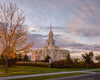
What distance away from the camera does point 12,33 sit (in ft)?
64.2

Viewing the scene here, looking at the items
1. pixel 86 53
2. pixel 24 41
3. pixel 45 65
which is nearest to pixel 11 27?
pixel 24 41

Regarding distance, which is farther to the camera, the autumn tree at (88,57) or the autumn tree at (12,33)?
the autumn tree at (88,57)

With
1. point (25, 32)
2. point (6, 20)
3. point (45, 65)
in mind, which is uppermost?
point (6, 20)

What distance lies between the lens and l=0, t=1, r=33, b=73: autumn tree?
1914 cm

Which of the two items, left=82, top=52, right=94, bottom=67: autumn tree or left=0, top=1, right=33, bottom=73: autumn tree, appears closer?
left=0, top=1, right=33, bottom=73: autumn tree

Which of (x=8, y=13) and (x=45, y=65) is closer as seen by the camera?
(x=8, y=13)

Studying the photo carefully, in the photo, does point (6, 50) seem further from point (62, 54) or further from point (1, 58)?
point (62, 54)

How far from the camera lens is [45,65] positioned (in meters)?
37.8

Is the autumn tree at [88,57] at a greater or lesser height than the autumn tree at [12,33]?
lesser

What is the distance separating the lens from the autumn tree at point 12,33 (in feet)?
62.8

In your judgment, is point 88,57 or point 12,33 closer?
point 12,33

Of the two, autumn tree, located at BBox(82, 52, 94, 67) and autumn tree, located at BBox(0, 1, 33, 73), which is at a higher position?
autumn tree, located at BBox(0, 1, 33, 73)

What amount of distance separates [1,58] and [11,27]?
71.4ft

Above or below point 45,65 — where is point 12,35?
above
